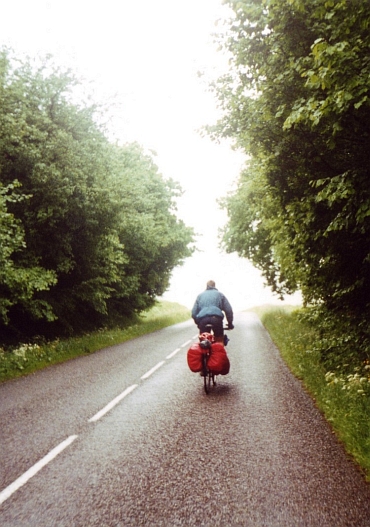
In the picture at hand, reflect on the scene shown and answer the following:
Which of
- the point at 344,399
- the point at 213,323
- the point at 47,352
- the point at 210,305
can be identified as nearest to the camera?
the point at 344,399

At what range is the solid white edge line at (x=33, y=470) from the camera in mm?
4512

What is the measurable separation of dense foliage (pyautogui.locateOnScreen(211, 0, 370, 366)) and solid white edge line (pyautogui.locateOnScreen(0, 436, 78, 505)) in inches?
219

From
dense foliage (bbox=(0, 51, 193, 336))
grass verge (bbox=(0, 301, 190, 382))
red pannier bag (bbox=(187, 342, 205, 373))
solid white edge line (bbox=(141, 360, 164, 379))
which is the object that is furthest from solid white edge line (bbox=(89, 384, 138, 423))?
dense foliage (bbox=(0, 51, 193, 336))

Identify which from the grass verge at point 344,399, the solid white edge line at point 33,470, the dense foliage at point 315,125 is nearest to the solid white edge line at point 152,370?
the grass verge at point 344,399

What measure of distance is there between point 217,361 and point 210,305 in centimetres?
125

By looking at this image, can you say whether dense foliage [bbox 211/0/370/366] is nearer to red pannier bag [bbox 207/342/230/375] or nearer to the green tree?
the green tree

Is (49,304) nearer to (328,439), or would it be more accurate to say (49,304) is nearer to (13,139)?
(13,139)

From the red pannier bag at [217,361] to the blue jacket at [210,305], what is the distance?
77 centimetres

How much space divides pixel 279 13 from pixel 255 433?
22.9ft

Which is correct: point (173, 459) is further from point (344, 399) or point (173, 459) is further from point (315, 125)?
point (315, 125)

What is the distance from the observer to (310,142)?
9430mm

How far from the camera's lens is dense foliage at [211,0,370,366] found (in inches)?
278

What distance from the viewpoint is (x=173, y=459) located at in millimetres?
5383

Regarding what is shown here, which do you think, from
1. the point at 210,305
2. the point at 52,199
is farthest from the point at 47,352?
Result: the point at 210,305
